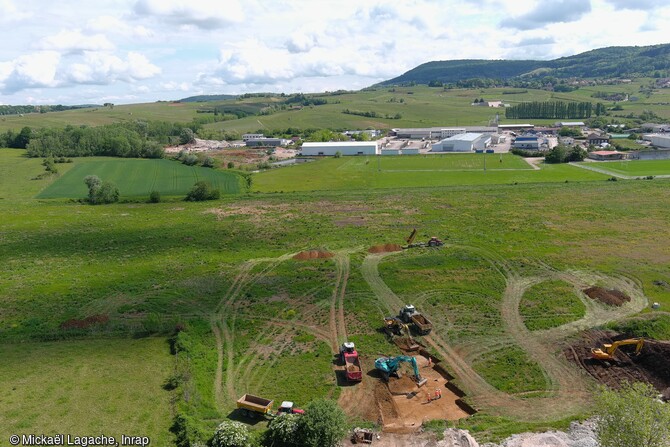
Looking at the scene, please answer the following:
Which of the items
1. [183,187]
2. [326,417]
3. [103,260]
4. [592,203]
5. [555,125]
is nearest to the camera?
[326,417]

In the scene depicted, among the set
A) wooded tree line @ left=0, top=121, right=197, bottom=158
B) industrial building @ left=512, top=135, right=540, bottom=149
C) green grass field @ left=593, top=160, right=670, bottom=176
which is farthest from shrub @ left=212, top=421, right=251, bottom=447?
industrial building @ left=512, top=135, right=540, bottom=149

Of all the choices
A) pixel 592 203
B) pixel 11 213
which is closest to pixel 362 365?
pixel 592 203

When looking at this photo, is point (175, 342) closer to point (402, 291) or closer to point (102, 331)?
point (102, 331)

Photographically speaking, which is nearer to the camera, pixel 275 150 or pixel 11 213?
pixel 11 213

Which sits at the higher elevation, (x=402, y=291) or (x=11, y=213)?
(x=11, y=213)

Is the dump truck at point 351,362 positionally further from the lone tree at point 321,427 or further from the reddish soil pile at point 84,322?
the reddish soil pile at point 84,322

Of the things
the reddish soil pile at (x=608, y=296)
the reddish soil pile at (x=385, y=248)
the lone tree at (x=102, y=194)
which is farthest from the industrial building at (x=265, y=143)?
the reddish soil pile at (x=608, y=296)
